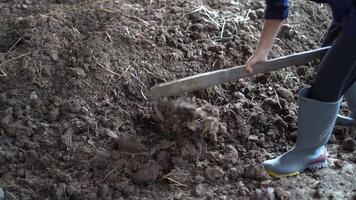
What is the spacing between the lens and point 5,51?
2.49 metres

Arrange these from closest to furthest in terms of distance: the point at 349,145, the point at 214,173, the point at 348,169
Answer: the point at 214,173, the point at 348,169, the point at 349,145

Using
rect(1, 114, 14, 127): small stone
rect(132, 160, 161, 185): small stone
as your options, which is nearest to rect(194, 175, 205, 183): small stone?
rect(132, 160, 161, 185): small stone

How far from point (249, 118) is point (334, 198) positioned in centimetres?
50

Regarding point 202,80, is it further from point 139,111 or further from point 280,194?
point 280,194

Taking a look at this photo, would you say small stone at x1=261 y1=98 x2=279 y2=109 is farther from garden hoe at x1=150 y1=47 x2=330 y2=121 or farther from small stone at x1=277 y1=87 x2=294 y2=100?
garden hoe at x1=150 y1=47 x2=330 y2=121

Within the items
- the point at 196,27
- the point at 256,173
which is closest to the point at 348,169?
the point at 256,173

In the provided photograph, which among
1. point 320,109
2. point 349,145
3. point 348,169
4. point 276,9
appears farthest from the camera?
point 349,145

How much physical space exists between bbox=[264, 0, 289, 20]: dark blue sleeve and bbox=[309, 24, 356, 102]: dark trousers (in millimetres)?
211

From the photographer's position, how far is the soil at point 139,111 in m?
2.07

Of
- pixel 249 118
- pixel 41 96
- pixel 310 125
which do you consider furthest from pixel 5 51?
pixel 310 125

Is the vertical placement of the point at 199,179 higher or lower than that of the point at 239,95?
lower

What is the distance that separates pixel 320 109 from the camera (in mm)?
2006

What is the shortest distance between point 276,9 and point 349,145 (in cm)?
78

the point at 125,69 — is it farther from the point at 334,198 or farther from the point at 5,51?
the point at 334,198
